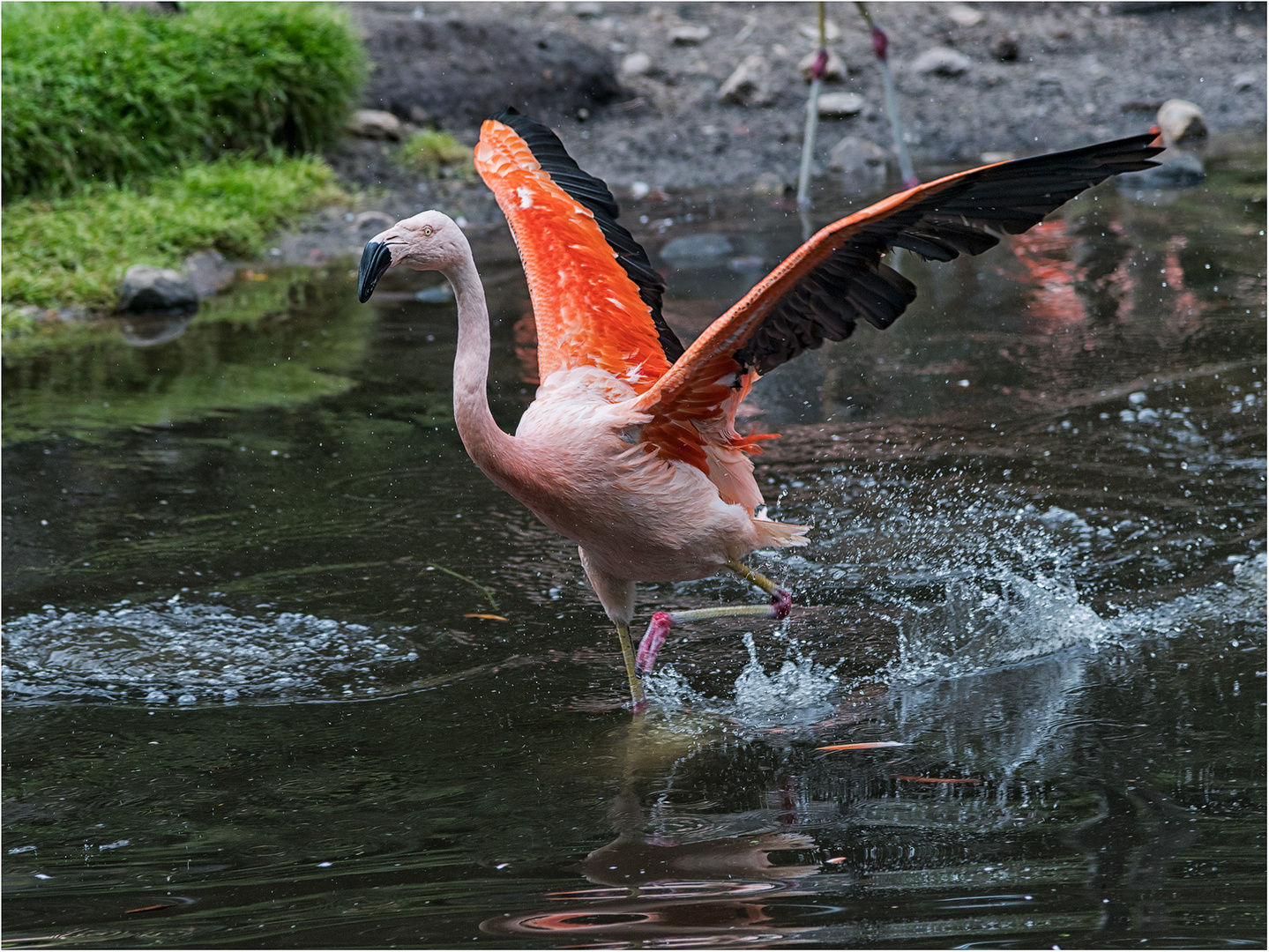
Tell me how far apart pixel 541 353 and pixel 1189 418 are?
123 inches

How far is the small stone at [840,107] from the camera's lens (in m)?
12.0

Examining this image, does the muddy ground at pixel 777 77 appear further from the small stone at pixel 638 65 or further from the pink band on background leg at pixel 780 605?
the pink band on background leg at pixel 780 605

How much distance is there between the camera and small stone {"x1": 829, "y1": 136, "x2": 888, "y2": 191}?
10875 mm

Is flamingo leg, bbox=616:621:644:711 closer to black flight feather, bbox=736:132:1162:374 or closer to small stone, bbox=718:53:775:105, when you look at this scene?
black flight feather, bbox=736:132:1162:374

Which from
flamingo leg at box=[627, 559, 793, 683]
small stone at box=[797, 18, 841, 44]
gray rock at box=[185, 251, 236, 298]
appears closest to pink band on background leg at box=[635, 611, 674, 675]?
flamingo leg at box=[627, 559, 793, 683]

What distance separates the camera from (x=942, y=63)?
1268 cm

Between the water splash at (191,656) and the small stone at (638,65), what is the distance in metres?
9.43

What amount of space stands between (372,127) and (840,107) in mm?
4341

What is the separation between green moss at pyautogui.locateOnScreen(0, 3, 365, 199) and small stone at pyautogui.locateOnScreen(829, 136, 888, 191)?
13.7 feet

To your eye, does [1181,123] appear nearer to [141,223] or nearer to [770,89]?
[770,89]

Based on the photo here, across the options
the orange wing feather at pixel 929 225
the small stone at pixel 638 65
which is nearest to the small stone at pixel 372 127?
the small stone at pixel 638 65

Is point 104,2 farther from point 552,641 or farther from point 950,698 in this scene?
point 950,698

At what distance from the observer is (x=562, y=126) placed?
38.6 feet

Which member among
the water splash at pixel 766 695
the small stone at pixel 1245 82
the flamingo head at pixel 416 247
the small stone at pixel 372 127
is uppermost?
the small stone at pixel 1245 82
